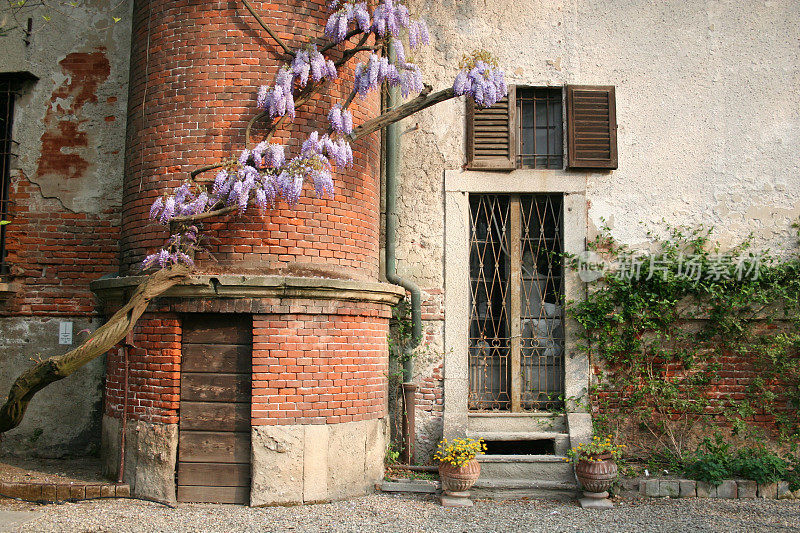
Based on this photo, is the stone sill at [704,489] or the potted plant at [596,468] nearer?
the potted plant at [596,468]

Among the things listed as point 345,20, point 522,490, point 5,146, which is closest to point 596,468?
point 522,490

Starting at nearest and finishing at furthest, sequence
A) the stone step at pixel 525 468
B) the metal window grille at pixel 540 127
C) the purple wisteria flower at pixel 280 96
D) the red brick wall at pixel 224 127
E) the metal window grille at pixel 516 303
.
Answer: the purple wisteria flower at pixel 280 96 → the red brick wall at pixel 224 127 → the stone step at pixel 525 468 → the metal window grille at pixel 516 303 → the metal window grille at pixel 540 127

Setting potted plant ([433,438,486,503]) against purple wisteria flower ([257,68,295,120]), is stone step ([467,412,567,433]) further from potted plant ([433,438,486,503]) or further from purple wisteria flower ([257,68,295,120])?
purple wisteria flower ([257,68,295,120])

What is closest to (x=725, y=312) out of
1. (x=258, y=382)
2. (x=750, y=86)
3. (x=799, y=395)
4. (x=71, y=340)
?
(x=799, y=395)

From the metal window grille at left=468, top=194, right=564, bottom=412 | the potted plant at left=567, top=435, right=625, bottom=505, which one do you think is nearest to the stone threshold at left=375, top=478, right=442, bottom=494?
the metal window grille at left=468, top=194, right=564, bottom=412

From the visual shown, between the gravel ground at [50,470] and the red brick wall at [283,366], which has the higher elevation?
the red brick wall at [283,366]

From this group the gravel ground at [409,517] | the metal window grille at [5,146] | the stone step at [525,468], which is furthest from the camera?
the metal window grille at [5,146]

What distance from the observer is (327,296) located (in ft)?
19.8

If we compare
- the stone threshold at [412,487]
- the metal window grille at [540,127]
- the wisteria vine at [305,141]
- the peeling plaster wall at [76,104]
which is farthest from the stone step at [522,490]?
the peeling plaster wall at [76,104]

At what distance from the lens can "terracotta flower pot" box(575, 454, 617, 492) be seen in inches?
241

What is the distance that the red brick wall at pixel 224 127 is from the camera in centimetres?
605

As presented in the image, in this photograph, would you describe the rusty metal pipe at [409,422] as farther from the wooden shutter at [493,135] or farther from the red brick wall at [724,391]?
the wooden shutter at [493,135]

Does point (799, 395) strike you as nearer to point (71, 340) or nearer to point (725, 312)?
point (725, 312)

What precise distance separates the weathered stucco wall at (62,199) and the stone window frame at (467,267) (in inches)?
161
